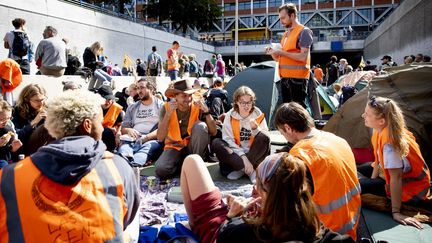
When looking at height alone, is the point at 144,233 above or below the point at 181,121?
below

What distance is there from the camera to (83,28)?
22.5 metres

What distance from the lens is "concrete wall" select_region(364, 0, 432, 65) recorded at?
601 inches

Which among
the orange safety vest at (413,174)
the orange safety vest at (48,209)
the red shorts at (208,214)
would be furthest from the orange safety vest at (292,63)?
the orange safety vest at (48,209)

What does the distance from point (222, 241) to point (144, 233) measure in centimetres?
107

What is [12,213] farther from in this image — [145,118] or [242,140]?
[145,118]

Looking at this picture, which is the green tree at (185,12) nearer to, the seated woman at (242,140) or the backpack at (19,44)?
the backpack at (19,44)

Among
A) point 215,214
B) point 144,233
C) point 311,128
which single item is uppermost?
point 311,128

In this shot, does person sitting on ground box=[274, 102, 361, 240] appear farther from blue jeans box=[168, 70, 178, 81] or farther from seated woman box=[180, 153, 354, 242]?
blue jeans box=[168, 70, 178, 81]

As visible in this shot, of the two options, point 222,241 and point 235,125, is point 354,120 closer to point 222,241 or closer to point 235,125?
point 235,125

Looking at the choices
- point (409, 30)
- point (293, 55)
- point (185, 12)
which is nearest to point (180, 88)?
point (293, 55)

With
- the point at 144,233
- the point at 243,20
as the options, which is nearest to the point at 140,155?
the point at 144,233

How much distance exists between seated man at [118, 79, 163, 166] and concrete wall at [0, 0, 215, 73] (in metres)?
6.57

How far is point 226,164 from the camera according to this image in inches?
189

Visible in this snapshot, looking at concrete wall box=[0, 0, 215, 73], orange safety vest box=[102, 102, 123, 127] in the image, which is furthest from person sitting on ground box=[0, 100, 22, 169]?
concrete wall box=[0, 0, 215, 73]
